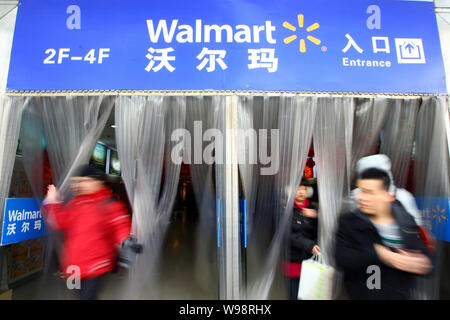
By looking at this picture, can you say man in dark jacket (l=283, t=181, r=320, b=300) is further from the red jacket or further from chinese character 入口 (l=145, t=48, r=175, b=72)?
chinese character 入口 (l=145, t=48, r=175, b=72)

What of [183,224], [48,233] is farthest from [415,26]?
[183,224]

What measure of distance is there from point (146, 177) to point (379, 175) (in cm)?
222

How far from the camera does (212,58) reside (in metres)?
2.63

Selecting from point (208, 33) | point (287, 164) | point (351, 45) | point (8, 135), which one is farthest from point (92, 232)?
point (351, 45)

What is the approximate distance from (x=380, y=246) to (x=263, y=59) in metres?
2.16

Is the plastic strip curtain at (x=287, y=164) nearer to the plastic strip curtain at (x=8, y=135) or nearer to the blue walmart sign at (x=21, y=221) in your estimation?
the blue walmart sign at (x=21, y=221)

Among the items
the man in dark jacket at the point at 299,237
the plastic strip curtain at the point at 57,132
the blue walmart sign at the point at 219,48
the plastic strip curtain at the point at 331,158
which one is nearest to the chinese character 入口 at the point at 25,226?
the plastic strip curtain at the point at 57,132

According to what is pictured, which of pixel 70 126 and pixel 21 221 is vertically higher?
pixel 70 126

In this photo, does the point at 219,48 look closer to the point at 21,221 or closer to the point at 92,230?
the point at 92,230

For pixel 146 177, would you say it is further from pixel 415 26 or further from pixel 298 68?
pixel 415 26

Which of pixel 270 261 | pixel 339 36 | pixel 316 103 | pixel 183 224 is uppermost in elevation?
pixel 339 36

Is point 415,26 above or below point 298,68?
above
